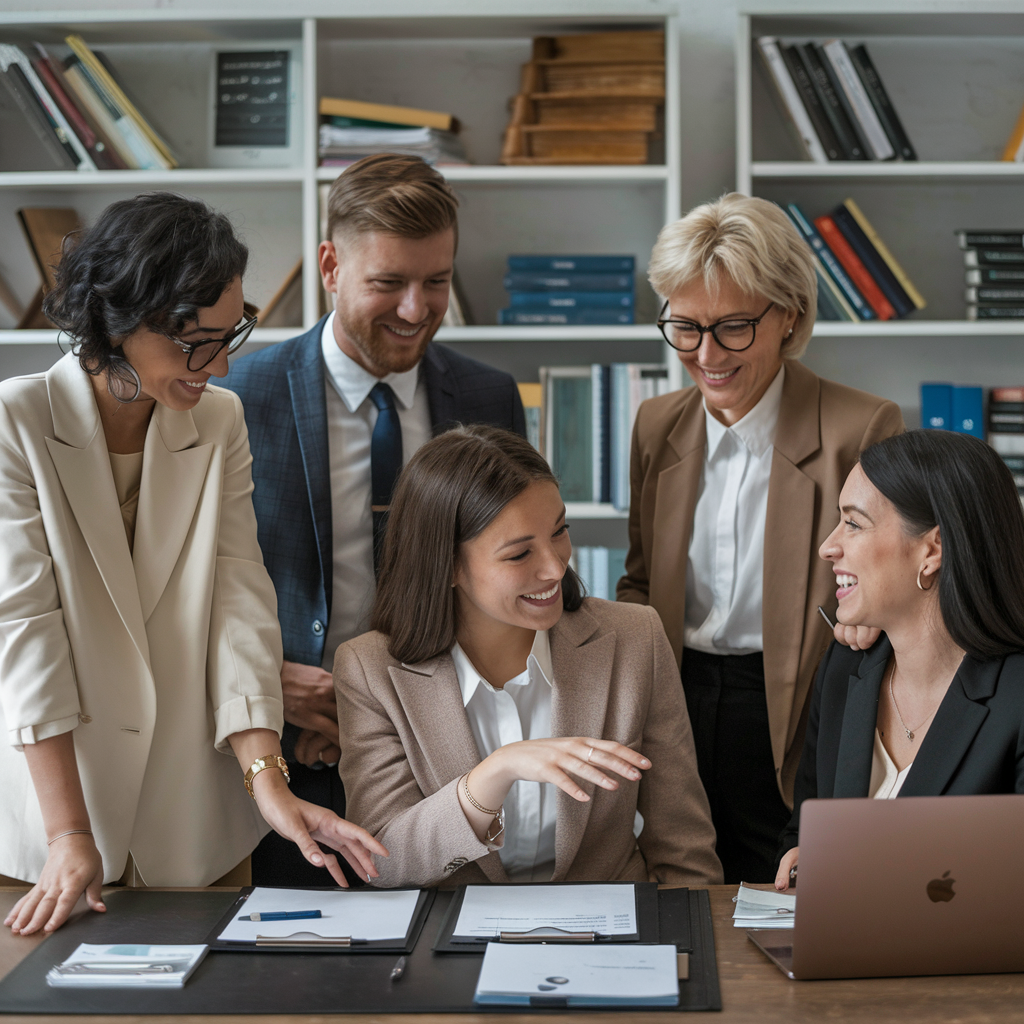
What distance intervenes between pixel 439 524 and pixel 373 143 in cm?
169

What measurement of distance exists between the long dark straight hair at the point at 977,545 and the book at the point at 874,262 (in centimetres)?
163

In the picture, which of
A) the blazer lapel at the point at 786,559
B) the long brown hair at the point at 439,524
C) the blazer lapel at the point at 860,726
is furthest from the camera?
the blazer lapel at the point at 786,559

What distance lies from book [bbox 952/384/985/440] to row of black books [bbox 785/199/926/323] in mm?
297

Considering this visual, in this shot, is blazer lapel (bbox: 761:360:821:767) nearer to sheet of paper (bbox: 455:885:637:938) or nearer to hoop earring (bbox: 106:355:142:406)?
sheet of paper (bbox: 455:885:637:938)

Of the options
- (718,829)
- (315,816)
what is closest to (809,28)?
(718,829)

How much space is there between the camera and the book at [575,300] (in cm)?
304

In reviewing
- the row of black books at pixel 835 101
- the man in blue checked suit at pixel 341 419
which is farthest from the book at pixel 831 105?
the man in blue checked suit at pixel 341 419

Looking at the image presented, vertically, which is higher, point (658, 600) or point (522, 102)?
point (522, 102)

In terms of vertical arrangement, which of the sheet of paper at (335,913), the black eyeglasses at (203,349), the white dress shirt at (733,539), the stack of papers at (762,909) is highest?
the black eyeglasses at (203,349)

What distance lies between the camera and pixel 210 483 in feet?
5.23

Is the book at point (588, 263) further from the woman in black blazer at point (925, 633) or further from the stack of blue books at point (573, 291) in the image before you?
the woman in black blazer at point (925, 633)

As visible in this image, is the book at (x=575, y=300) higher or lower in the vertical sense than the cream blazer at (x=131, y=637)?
higher

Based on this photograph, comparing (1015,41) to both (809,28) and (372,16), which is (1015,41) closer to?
(809,28)

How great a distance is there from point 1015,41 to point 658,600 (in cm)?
237
